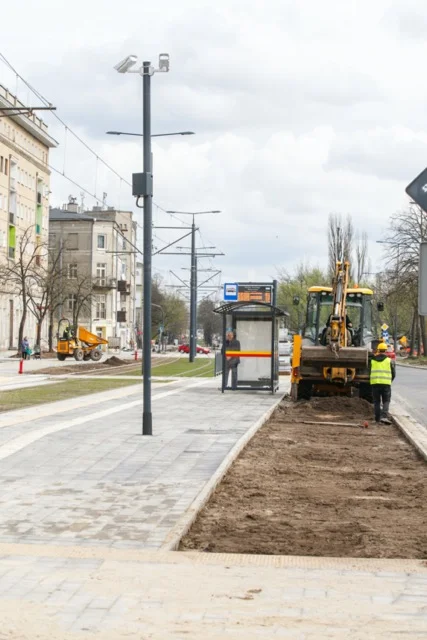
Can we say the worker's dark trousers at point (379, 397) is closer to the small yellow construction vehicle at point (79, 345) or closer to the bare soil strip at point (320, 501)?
the bare soil strip at point (320, 501)

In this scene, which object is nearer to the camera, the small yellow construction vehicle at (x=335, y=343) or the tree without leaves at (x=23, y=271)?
the small yellow construction vehicle at (x=335, y=343)

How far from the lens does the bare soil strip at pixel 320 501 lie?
8.40m

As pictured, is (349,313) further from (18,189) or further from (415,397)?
(18,189)

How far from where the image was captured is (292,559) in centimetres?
764

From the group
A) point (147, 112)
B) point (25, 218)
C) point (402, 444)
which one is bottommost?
point (402, 444)

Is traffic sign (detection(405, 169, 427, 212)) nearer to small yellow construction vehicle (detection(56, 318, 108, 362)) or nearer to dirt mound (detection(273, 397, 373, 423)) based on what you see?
dirt mound (detection(273, 397, 373, 423))

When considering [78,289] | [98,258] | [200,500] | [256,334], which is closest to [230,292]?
[78,289]

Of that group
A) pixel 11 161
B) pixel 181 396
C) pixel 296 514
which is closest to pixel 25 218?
pixel 11 161

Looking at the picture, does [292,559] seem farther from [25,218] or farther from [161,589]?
[25,218]

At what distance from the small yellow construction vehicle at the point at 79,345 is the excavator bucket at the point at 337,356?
39.9 meters

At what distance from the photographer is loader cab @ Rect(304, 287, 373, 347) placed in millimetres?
28406

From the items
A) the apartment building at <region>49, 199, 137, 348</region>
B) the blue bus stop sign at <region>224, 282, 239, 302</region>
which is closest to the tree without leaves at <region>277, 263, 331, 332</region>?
the apartment building at <region>49, 199, 137, 348</region>

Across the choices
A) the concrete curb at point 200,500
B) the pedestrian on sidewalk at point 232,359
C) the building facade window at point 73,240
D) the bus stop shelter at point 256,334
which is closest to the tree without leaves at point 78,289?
the building facade window at point 73,240

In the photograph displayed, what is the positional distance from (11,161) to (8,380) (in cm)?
4890
